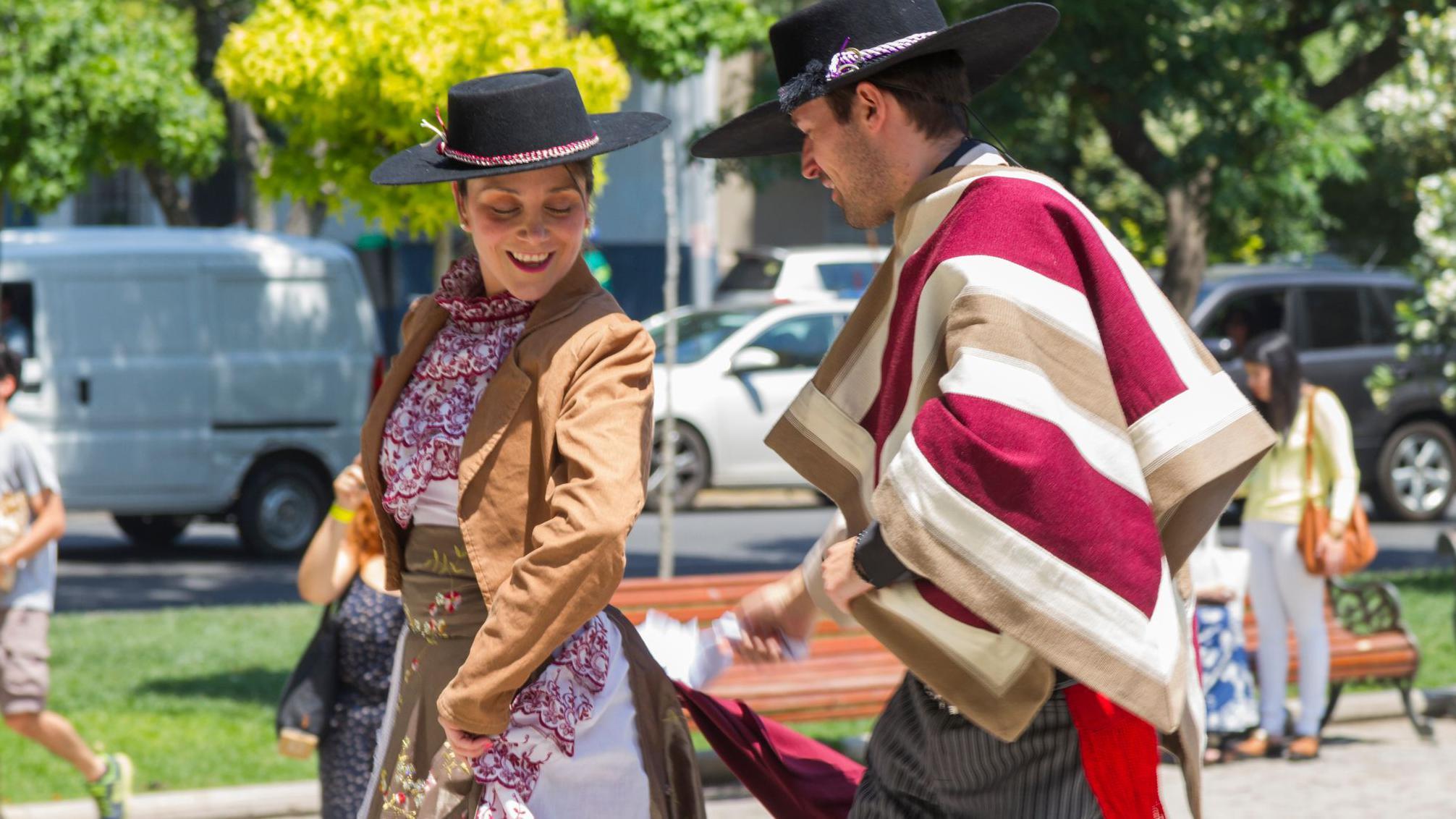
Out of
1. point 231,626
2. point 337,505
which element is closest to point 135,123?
point 231,626

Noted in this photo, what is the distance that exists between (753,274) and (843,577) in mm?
17037

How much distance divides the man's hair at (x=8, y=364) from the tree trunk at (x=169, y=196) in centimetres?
1063

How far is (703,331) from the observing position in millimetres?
15844

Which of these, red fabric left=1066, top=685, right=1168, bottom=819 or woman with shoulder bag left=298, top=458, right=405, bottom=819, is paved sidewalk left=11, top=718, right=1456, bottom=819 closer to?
woman with shoulder bag left=298, top=458, right=405, bottom=819

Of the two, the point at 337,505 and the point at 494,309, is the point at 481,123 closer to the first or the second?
the point at 494,309

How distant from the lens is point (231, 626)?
9.48 meters

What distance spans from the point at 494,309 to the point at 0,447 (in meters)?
3.50

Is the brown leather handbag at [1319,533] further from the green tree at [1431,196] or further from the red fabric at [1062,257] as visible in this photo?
the red fabric at [1062,257]

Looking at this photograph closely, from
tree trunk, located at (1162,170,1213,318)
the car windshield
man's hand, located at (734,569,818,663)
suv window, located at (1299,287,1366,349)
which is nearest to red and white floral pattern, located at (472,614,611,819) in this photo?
man's hand, located at (734,569,818,663)

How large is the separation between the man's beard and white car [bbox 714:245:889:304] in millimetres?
15345

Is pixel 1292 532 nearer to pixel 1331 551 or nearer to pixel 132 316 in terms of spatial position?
pixel 1331 551

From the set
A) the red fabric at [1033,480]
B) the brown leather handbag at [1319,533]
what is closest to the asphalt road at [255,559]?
the brown leather handbag at [1319,533]

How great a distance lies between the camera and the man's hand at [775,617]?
2924 mm

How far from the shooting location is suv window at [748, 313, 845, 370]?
15477 millimetres
